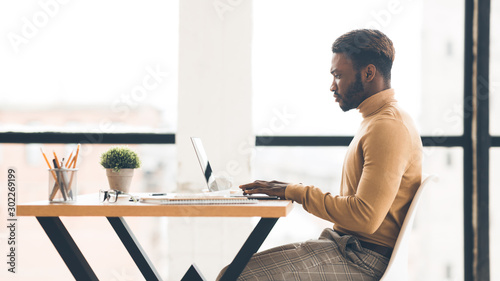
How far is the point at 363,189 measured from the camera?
1.73m

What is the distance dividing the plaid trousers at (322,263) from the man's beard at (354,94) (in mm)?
521

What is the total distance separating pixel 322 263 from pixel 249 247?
0.26m

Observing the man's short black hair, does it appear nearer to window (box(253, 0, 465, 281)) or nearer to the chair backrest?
the chair backrest

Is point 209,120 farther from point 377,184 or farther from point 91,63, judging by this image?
point 377,184

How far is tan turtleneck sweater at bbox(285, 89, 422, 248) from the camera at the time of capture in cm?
171

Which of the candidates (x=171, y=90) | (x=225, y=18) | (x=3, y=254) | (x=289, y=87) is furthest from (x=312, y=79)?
(x=3, y=254)

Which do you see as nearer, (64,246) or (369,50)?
(64,246)

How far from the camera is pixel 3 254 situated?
11.3ft

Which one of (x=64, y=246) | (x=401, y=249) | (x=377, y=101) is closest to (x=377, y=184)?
(x=401, y=249)

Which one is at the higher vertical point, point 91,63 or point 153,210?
point 91,63

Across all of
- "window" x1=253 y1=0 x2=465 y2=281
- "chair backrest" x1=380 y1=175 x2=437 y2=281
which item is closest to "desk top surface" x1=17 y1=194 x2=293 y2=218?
"chair backrest" x1=380 y1=175 x2=437 y2=281

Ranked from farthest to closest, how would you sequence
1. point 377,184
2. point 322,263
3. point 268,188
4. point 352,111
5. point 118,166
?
1. point 352,111
2. point 118,166
3. point 268,188
4. point 322,263
5. point 377,184

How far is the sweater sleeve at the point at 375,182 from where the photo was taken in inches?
67.3

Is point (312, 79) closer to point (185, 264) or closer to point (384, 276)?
point (185, 264)
